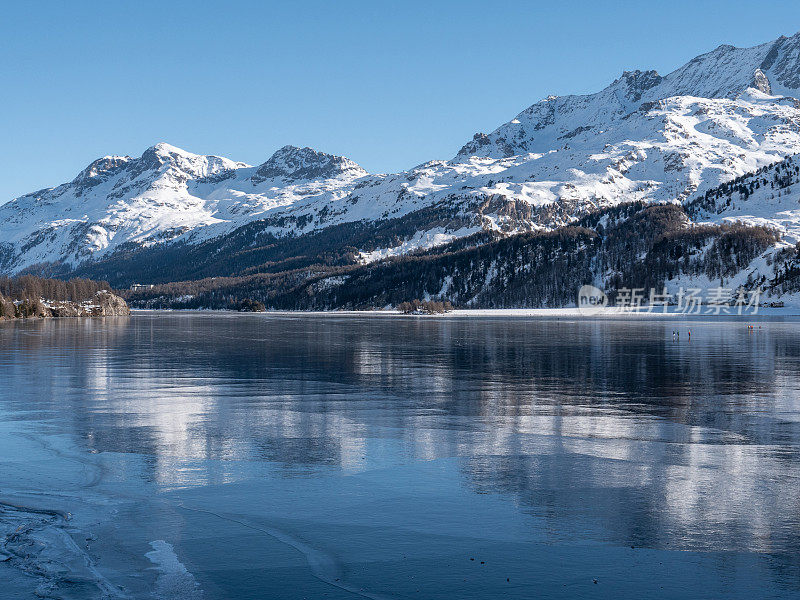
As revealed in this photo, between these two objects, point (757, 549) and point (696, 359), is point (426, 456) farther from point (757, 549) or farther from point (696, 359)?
point (696, 359)

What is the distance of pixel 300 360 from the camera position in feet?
197

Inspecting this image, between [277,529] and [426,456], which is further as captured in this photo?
[426,456]

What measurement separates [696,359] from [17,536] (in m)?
52.8

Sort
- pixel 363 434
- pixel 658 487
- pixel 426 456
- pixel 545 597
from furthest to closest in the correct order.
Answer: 1. pixel 363 434
2. pixel 426 456
3. pixel 658 487
4. pixel 545 597

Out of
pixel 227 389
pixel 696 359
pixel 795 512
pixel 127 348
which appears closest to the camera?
pixel 795 512

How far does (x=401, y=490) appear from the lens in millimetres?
19688

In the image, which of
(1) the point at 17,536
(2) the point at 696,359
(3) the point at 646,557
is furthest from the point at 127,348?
(3) the point at 646,557

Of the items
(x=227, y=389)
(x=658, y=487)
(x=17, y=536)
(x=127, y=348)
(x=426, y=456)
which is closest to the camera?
(x=17, y=536)

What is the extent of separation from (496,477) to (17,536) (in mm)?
12185

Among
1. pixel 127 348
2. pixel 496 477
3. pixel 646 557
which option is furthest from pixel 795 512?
pixel 127 348

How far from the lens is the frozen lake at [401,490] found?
13984mm

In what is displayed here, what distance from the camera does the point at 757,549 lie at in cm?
1504

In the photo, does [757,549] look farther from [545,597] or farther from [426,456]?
[426,456]

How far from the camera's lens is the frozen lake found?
1398 centimetres
